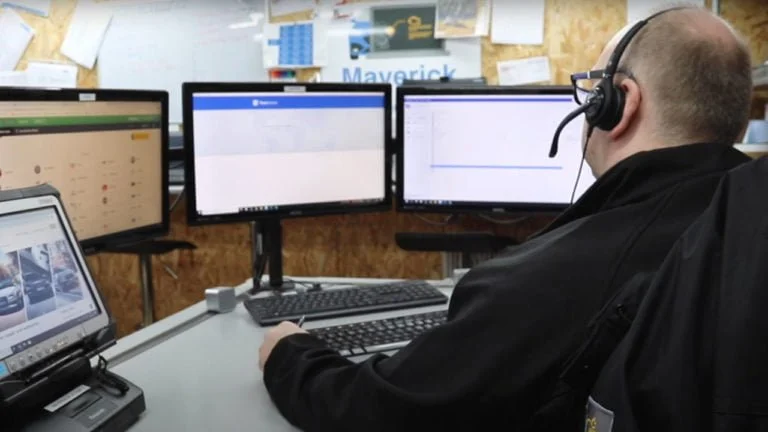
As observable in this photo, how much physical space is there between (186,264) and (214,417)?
3.18ft

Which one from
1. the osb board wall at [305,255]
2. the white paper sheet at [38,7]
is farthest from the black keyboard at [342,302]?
the white paper sheet at [38,7]

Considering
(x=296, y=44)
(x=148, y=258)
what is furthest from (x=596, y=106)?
(x=296, y=44)

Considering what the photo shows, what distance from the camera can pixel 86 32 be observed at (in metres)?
2.65

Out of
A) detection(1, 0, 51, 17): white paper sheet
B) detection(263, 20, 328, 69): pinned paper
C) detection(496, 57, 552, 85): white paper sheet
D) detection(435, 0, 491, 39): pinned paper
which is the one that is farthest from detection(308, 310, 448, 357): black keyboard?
detection(1, 0, 51, 17): white paper sheet

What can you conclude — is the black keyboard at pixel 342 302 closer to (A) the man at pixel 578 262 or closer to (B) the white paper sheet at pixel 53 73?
(A) the man at pixel 578 262

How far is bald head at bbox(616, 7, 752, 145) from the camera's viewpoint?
83cm

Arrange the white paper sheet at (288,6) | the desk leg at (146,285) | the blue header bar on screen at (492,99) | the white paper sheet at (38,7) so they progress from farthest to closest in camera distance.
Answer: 1. the white paper sheet at (38,7)
2. the white paper sheet at (288,6)
3. the desk leg at (146,285)
4. the blue header bar on screen at (492,99)

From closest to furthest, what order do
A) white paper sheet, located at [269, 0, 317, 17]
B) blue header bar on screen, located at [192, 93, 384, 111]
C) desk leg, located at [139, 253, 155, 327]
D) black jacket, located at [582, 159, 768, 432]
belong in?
black jacket, located at [582, 159, 768, 432] → blue header bar on screen, located at [192, 93, 384, 111] → desk leg, located at [139, 253, 155, 327] → white paper sheet, located at [269, 0, 317, 17]

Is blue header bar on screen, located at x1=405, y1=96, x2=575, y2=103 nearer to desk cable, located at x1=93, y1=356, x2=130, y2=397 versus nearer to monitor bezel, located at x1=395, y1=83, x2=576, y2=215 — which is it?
monitor bezel, located at x1=395, y1=83, x2=576, y2=215

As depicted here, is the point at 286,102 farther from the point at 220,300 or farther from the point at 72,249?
the point at 72,249

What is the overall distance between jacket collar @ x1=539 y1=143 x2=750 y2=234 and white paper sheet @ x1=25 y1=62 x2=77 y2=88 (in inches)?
92.6

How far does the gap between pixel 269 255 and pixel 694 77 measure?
1099 millimetres

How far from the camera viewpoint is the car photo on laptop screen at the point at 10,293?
2.83 feet

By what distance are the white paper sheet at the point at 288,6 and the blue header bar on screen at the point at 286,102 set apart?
0.90 m
